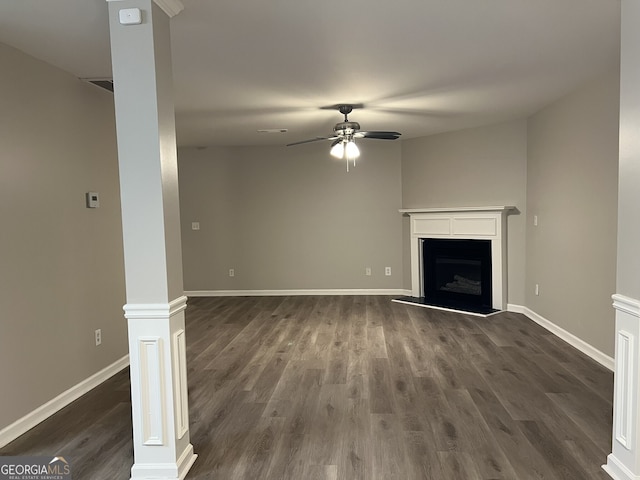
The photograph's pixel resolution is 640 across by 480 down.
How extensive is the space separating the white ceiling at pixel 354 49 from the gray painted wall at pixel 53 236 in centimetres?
36

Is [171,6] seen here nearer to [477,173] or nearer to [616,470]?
[616,470]

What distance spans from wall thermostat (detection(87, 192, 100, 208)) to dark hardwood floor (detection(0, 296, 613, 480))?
145cm

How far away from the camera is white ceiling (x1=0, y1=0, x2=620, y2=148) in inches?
91.7

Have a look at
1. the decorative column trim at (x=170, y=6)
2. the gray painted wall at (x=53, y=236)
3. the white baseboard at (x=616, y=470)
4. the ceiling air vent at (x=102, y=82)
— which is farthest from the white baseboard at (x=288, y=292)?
the decorative column trim at (x=170, y=6)

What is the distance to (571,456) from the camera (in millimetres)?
2344

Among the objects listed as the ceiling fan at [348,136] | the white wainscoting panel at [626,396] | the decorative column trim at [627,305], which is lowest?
the white wainscoting panel at [626,396]

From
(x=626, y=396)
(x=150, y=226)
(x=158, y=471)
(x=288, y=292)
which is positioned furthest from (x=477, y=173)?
(x=158, y=471)

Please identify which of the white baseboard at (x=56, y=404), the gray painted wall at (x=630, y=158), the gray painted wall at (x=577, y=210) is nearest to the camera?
the gray painted wall at (x=630, y=158)

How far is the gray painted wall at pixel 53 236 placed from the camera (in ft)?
8.84

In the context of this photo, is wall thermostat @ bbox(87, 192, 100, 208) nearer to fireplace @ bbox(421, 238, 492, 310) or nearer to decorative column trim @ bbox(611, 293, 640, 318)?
decorative column trim @ bbox(611, 293, 640, 318)

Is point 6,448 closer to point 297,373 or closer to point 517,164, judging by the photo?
point 297,373

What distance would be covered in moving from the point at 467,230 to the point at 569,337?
2.03 m

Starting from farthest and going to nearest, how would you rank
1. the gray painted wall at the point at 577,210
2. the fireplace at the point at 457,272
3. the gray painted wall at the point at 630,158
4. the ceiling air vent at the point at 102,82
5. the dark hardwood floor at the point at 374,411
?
the fireplace at the point at 457,272 → the gray painted wall at the point at 577,210 → the ceiling air vent at the point at 102,82 → the dark hardwood floor at the point at 374,411 → the gray painted wall at the point at 630,158

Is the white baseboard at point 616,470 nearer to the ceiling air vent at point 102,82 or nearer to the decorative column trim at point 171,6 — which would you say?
the decorative column trim at point 171,6
